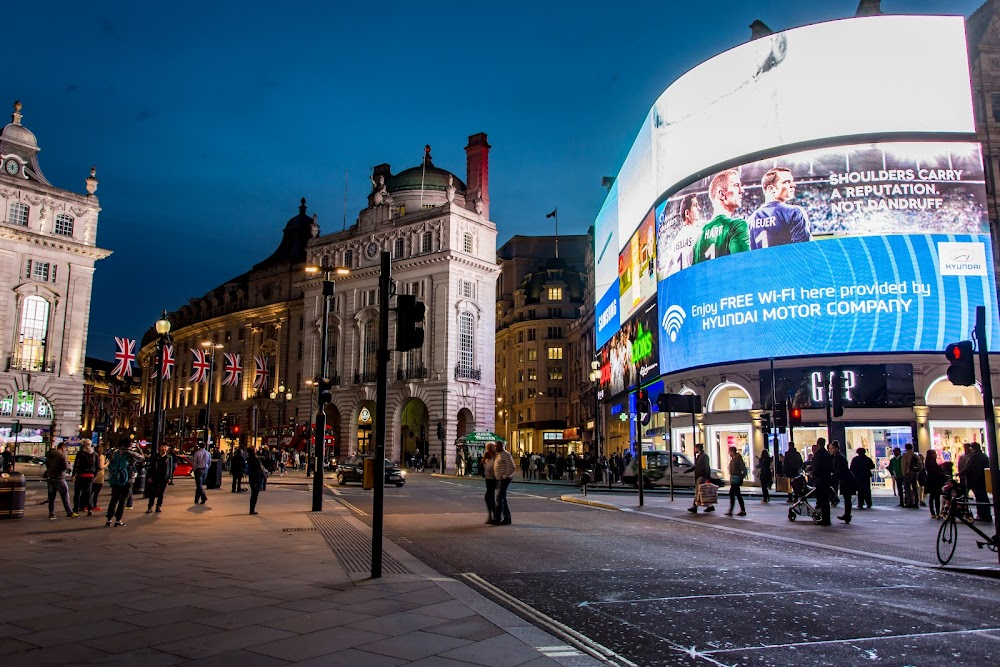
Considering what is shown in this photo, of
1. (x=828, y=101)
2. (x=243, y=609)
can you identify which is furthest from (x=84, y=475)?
(x=828, y=101)

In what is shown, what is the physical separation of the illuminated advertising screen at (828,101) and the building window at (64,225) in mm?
48061

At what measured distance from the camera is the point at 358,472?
36.6m

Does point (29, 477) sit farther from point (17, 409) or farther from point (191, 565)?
point (191, 565)

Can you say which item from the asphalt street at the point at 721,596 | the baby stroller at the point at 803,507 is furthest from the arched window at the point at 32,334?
the baby stroller at the point at 803,507

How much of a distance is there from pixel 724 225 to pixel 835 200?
17.9 ft

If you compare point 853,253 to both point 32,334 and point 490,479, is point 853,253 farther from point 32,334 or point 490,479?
point 32,334

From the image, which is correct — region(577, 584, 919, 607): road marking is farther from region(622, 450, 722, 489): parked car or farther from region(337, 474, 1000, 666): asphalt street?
region(622, 450, 722, 489): parked car

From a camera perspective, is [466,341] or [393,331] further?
[466,341]

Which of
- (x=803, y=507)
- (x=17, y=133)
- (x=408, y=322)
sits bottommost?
(x=803, y=507)

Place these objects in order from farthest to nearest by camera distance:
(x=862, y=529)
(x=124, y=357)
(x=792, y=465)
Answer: (x=124, y=357), (x=792, y=465), (x=862, y=529)

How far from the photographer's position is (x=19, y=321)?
193ft

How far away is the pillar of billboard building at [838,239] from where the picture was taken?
36.5 meters

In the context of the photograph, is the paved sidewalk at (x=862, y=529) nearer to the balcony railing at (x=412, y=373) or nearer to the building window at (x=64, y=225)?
the balcony railing at (x=412, y=373)

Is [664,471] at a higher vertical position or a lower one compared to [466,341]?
lower
